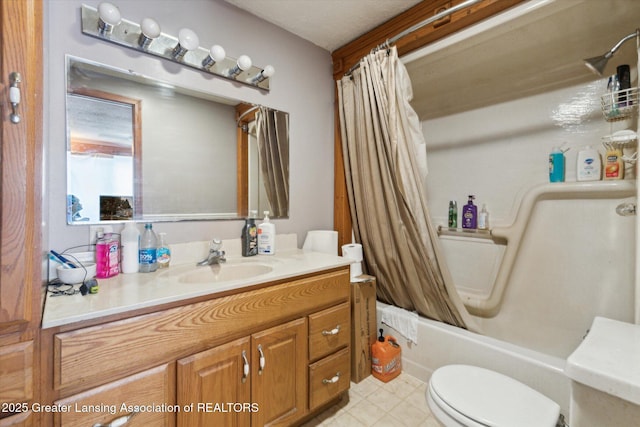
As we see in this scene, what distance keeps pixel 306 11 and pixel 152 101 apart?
1053 mm

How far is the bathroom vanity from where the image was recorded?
2.45 ft

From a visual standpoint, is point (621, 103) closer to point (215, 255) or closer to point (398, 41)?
point (398, 41)

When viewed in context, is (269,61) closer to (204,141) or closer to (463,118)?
(204,141)

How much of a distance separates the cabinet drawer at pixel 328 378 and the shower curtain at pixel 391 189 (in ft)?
2.17

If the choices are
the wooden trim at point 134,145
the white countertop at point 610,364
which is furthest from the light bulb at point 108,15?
the white countertop at point 610,364

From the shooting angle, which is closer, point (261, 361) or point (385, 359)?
point (261, 361)

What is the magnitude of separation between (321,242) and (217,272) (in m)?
0.73

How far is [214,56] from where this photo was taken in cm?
140

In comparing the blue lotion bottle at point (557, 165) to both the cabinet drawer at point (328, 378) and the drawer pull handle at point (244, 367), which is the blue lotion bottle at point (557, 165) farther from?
the drawer pull handle at point (244, 367)

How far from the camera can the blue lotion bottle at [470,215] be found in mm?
2043

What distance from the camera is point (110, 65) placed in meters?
1.21

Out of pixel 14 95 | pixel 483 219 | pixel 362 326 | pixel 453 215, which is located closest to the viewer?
pixel 14 95

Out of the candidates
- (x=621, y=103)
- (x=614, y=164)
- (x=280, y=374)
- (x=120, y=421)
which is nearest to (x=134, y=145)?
(x=120, y=421)

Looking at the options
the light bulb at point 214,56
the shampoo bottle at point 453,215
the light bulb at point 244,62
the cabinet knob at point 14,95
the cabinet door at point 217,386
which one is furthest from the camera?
the shampoo bottle at point 453,215
